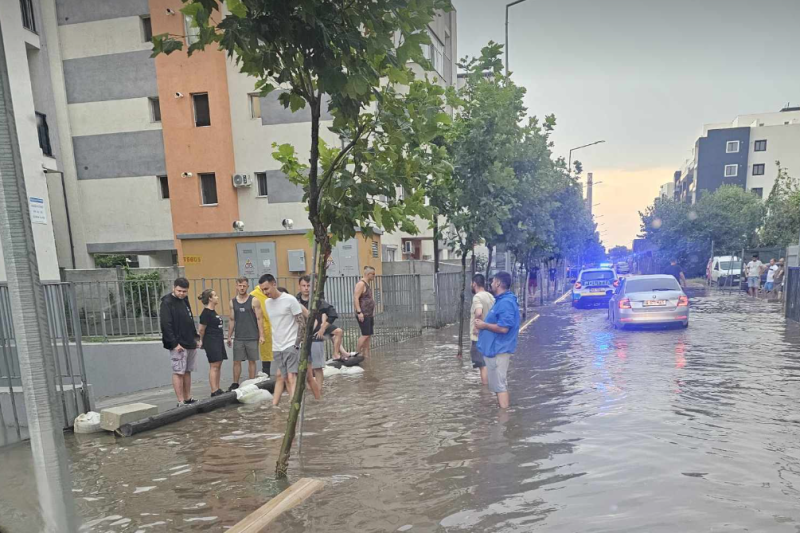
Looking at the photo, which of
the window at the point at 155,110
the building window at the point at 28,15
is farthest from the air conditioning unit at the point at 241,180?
the building window at the point at 28,15

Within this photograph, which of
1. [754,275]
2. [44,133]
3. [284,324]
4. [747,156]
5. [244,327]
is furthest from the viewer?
[747,156]

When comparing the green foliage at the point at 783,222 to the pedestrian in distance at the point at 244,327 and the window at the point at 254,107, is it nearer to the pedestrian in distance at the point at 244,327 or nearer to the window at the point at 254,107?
the window at the point at 254,107

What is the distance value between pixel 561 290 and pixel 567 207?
14.2 metres

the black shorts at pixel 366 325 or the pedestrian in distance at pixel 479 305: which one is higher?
the pedestrian in distance at pixel 479 305

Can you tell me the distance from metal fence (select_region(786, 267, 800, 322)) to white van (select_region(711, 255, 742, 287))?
14322 mm

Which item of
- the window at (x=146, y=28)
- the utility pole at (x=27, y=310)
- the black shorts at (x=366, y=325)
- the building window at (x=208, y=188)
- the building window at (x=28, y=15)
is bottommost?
the black shorts at (x=366, y=325)

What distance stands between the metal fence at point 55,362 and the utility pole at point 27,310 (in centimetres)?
381

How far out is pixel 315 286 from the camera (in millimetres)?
4414

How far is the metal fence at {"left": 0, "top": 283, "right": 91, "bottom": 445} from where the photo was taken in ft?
19.8

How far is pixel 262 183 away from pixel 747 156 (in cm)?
6633

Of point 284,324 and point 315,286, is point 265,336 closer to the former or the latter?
point 284,324

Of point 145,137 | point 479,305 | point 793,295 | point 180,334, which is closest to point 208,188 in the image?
point 145,137

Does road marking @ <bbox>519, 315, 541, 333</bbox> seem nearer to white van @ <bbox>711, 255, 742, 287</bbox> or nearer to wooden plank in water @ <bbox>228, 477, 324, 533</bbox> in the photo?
wooden plank in water @ <bbox>228, 477, 324, 533</bbox>

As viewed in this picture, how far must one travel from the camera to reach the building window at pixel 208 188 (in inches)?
843
